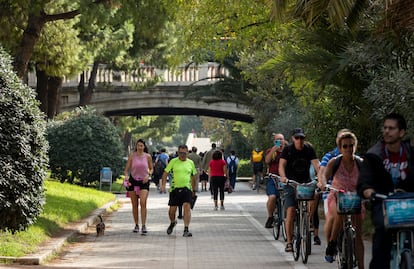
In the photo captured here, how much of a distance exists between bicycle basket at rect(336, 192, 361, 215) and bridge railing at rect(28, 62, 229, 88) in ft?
110

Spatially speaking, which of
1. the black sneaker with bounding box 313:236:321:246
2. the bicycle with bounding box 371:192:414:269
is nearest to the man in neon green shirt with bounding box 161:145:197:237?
the black sneaker with bounding box 313:236:321:246

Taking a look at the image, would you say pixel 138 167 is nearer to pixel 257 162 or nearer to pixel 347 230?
pixel 347 230

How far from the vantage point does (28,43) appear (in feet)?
85.3

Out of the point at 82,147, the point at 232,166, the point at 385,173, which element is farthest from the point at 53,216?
the point at 232,166

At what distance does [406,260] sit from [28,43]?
18.6 metres

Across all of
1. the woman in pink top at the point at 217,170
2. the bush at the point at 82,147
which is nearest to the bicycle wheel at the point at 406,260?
the woman in pink top at the point at 217,170

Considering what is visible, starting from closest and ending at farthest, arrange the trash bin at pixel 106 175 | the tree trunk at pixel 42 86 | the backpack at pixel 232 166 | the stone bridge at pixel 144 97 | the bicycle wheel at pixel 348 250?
the bicycle wheel at pixel 348 250 → the trash bin at pixel 106 175 → the tree trunk at pixel 42 86 → the backpack at pixel 232 166 → the stone bridge at pixel 144 97

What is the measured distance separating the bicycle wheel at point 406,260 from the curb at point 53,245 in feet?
21.0

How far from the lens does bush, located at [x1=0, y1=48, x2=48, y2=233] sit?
15477 millimetres

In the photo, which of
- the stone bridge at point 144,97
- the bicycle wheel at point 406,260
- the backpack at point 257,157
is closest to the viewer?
the bicycle wheel at point 406,260

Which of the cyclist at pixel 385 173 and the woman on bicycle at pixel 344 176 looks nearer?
the cyclist at pixel 385 173

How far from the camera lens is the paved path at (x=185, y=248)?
47.6 ft

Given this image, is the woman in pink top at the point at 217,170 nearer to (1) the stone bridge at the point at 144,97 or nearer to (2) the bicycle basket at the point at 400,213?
(2) the bicycle basket at the point at 400,213

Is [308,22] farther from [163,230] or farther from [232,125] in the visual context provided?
[232,125]
